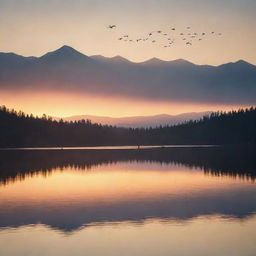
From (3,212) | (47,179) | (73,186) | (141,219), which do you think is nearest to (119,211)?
(141,219)

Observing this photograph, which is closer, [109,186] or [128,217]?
[128,217]

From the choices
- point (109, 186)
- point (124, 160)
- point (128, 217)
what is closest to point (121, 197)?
point (109, 186)

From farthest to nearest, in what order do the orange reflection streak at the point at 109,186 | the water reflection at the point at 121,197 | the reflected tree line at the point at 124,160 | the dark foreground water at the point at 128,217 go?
the reflected tree line at the point at 124,160, the orange reflection streak at the point at 109,186, the water reflection at the point at 121,197, the dark foreground water at the point at 128,217

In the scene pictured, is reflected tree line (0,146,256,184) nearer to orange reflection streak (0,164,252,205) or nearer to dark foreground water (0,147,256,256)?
orange reflection streak (0,164,252,205)

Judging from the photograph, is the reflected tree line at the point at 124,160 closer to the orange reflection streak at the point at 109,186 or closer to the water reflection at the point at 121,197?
Result: the water reflection at the point at 121,197

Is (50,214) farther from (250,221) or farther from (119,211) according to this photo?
(250,221)

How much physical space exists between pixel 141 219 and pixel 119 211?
4221mm

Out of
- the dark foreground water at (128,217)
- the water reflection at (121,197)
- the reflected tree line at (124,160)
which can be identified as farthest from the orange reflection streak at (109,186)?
the reflected tree line at (124,160)

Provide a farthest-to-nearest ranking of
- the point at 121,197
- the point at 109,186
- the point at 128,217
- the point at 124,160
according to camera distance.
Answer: the point at 124,160 < the point at 109,186 < the point at 121,197 < the point at 128,217

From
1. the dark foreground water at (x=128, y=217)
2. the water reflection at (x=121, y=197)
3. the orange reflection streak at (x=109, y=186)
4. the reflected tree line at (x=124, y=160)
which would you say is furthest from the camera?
the reflected tree line at (x=124, y=160)

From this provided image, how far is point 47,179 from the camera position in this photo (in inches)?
2798

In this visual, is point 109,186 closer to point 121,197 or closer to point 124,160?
point 121,197

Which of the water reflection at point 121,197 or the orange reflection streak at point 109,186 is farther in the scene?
the orange reflection streak at point 109,186

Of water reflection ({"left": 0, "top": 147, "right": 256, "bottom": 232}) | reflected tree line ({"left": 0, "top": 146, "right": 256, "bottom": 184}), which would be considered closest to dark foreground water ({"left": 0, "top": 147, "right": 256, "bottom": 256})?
water reflection ({"left": 0, "top": 147, "right": 256, "bottom": 232})
